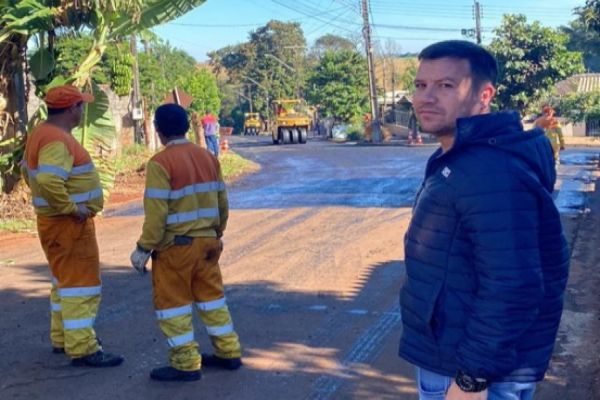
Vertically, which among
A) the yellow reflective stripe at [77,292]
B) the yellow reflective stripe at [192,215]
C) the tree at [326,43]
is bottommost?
the yellow reflective stripe at [77,292]

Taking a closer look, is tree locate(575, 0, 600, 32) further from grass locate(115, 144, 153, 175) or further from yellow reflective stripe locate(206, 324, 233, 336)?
grass locate(115, 144, 153, 175)

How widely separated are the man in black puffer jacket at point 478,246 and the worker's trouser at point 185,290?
289 centimetres

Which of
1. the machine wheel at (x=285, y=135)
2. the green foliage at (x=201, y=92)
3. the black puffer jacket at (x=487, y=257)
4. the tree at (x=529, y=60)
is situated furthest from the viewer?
the machine wheel at (x=285, y=135)

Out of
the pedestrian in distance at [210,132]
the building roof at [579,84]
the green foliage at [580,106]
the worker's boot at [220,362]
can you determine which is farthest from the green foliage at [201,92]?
the worker's boot at [220,362]

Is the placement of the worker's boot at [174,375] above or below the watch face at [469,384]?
below

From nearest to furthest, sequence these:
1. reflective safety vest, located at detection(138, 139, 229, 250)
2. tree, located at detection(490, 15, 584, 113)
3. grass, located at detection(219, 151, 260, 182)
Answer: reflective safety vest, located at detection(138, 139, 229, 250) → grass, located at detection(219, 151, 260, 182) → tree, located at detection(490, 15, 584, 113)

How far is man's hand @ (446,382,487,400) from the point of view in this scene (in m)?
2.54

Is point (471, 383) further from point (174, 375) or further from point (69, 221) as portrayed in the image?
point (69, 221)

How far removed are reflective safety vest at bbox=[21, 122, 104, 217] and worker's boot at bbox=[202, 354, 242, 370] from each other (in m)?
1.37

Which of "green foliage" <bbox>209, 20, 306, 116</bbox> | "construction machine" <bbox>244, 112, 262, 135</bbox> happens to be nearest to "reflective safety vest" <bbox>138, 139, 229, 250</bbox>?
"construction machine" <bbox>244, 112, 262, 135</bbox>

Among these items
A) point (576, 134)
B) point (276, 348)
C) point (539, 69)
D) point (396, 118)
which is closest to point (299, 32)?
point (396, 118)

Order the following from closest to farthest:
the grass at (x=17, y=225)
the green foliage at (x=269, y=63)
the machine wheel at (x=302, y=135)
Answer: the grass at (x=17, y=225) < the machine wheel at (x=302, y=135) < the green foliage at (x=269, y=63)

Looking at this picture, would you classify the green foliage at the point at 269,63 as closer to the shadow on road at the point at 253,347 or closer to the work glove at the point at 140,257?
the shadow on road at the point at 253,347

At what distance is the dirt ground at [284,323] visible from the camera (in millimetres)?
5496
